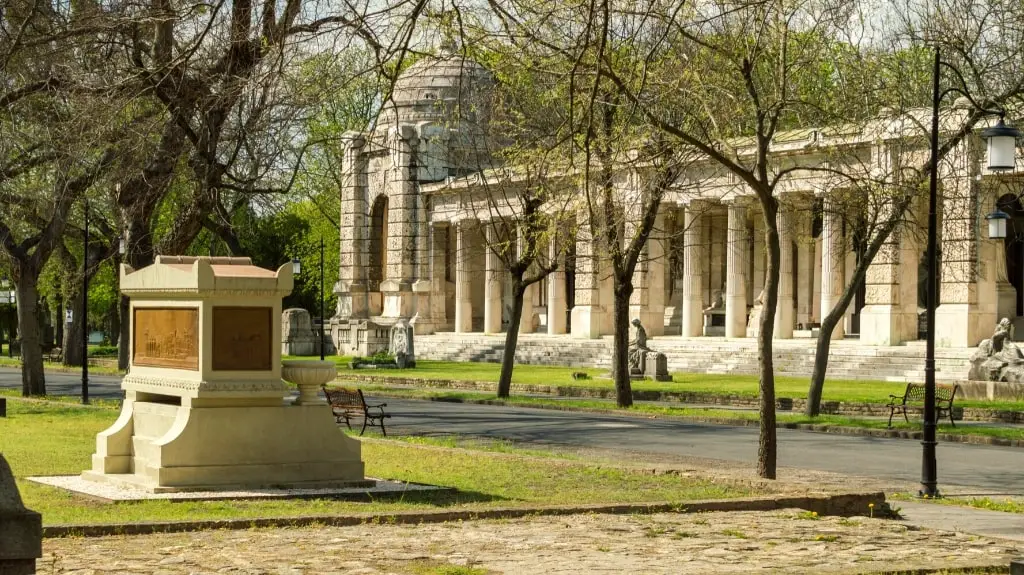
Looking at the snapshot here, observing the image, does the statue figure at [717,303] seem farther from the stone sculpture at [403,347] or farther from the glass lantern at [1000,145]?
the glass lantern at [1000,145]

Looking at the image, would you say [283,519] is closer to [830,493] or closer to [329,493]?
[329,493]

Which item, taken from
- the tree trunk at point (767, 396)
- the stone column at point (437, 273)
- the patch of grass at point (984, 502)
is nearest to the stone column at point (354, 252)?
the stone column at point (437, 273)

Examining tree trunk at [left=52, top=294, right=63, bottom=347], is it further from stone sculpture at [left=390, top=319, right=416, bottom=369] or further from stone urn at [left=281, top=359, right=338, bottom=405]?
stone urn at [left=281, top=359, right=338, bottom=405]

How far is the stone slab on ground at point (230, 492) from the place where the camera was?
1405 centimetres

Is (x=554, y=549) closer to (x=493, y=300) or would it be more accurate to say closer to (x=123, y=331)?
(x=123, y=331)

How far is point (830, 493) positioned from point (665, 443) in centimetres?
1055

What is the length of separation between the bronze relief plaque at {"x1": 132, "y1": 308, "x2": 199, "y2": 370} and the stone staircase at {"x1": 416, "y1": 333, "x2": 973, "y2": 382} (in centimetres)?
2612

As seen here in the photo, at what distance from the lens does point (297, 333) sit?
65.1 meters

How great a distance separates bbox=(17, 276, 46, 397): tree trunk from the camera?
3416 centimetres

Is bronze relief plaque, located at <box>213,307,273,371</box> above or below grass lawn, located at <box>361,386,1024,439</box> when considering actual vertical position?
above

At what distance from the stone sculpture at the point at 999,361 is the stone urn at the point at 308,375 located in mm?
23255

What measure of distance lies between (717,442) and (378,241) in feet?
157

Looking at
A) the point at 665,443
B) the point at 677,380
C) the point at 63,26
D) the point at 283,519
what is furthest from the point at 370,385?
the point at 283,519

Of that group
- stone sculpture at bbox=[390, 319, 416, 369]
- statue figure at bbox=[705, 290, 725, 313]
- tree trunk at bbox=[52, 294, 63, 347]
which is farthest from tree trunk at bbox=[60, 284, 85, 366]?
statue figure at bbox=[705, 290, 725, 313]
